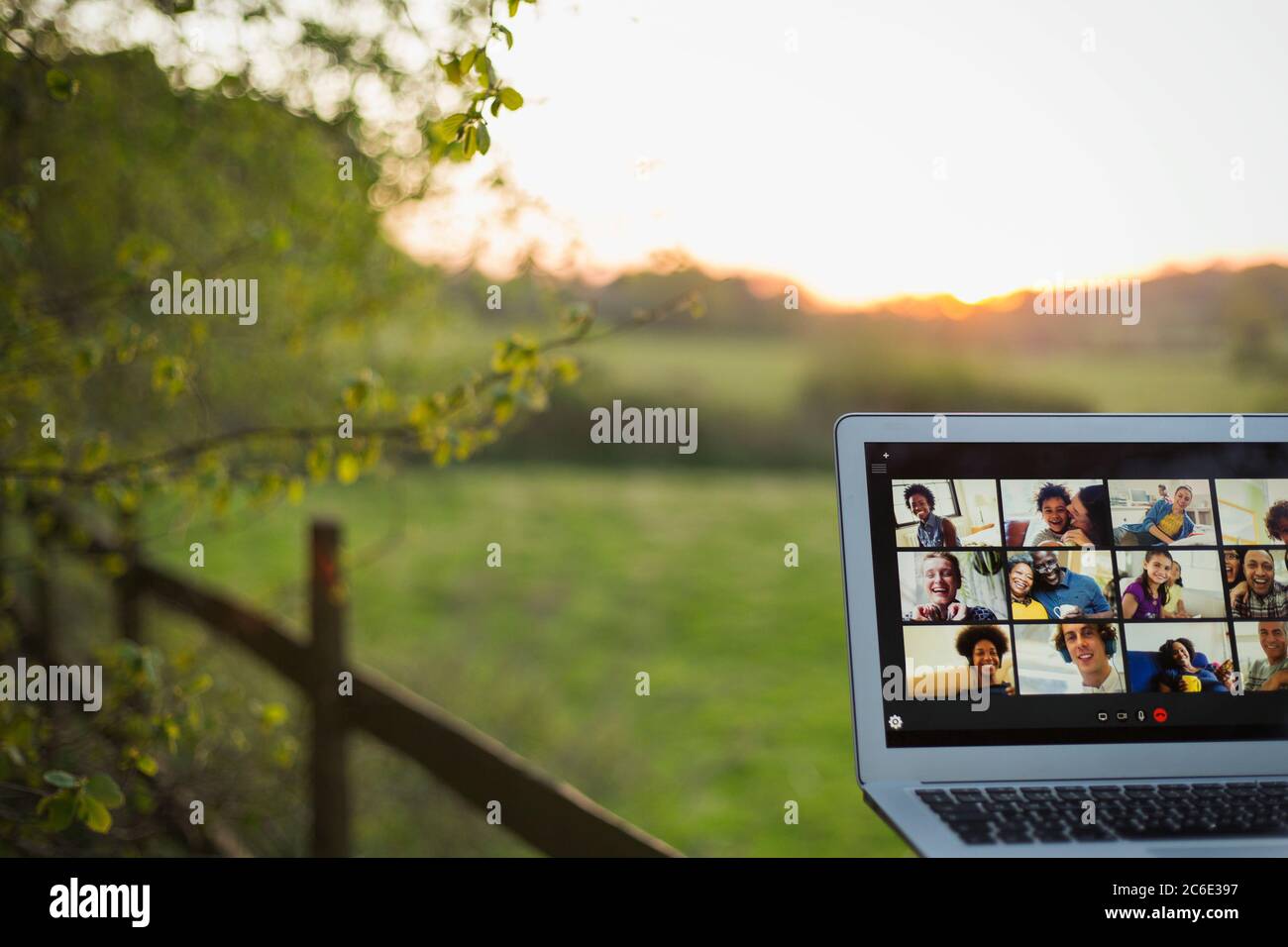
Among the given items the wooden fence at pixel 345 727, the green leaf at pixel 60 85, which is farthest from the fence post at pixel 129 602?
the green leaf at pixel 60 85

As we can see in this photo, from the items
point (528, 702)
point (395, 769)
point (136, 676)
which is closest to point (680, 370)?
point (528, 702)

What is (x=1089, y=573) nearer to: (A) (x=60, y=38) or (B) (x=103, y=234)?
(A) (x=60, y=38)

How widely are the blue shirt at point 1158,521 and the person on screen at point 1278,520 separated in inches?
3.8

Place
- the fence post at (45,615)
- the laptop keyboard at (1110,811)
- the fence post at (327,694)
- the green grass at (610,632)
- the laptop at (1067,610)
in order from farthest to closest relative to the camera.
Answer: the green grass at (610,632), the fence post at (45,615), the fence post at (327,694), the laptop at (1067,610), the laptop keyboard at (1110,811)

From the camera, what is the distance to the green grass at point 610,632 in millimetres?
4719

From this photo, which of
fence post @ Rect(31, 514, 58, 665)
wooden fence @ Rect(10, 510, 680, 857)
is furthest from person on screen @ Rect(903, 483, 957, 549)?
fence post @ Rect(31, 514, 58, 665)

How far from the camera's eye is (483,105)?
0.99m

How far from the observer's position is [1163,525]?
0.97 meters

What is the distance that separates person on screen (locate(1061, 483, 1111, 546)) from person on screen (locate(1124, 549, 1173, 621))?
0.05m

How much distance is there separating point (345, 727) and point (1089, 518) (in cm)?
173

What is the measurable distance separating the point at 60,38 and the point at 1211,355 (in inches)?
191

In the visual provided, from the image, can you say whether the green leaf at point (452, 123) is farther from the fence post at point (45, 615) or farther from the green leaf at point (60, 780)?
the fence post at point (45, 615)

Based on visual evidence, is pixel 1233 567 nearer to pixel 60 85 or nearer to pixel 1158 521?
pixel 1158 521

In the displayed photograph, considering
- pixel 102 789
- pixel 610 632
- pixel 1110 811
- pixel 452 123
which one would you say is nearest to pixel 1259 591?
pixel 1110 811
